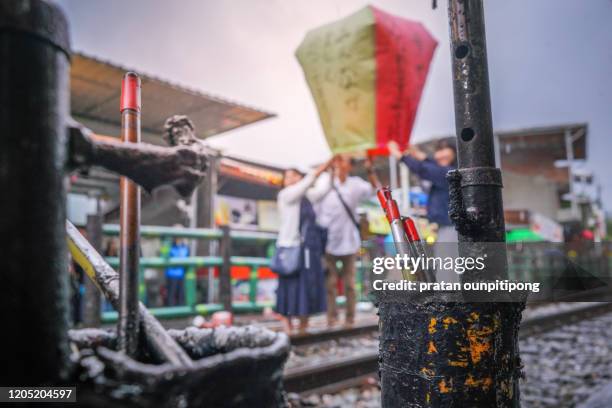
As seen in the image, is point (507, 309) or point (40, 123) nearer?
point (40, 123)

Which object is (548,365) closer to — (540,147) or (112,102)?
(112,102)

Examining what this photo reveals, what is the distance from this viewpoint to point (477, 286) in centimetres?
150

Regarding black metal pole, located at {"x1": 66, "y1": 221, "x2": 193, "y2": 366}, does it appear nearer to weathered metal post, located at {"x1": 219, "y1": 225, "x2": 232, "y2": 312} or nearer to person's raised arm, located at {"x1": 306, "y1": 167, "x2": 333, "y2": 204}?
person's raised arm, located at {"x1": 306, "y1": 167, "x2": 333, "y2": 204}

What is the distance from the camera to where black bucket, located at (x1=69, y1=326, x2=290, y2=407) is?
581 millimetres

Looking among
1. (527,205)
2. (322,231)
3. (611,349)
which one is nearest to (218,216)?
(322,231)

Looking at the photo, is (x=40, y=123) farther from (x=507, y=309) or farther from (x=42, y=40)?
(x=507, y=309)

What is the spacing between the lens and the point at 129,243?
0.92 metres

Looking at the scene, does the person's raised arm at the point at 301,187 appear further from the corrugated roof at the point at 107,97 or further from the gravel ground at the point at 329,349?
the gravel ground at the point at 329,349

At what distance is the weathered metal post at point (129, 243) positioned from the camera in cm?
90

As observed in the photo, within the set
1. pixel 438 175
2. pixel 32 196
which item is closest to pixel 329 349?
pixel 438 175

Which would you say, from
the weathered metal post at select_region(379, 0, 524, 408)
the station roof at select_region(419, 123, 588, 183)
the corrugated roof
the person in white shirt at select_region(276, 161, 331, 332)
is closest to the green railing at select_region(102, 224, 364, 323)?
the person in white shirt at select_region(276, 161, 331, 332)

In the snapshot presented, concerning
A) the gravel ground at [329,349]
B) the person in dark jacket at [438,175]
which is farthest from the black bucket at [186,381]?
the gravel ground at [329,349]

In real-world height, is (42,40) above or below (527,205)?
below

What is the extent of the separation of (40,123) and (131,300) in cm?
44
